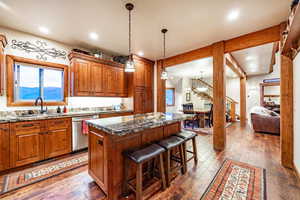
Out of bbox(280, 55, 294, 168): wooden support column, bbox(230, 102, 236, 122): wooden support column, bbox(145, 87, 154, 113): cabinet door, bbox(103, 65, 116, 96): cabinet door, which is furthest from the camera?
bbox(230, 102, 236, 122): wooden support column

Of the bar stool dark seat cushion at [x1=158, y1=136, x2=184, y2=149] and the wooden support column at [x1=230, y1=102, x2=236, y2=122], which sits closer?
the bar stool dark seat cushion at [x1=158, y1=136, x2=184, y2=149]

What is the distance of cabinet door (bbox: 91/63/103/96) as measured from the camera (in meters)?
3.57

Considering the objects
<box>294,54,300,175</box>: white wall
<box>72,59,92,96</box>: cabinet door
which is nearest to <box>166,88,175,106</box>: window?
<box>72,59,92,96</box>: cabinet door

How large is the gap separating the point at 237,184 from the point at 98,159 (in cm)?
207

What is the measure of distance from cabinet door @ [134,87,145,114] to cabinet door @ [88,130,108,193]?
2.39m

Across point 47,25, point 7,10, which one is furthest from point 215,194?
point 7,10

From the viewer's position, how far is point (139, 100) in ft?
14.4

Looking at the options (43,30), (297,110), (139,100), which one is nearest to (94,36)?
(43,30)

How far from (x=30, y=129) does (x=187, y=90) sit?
8.13 meters

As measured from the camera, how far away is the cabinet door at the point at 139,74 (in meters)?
4.28

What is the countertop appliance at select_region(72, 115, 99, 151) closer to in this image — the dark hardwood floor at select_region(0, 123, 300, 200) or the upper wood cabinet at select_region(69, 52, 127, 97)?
the upper wood cabinet at select_region(69, 52, 127, 97)

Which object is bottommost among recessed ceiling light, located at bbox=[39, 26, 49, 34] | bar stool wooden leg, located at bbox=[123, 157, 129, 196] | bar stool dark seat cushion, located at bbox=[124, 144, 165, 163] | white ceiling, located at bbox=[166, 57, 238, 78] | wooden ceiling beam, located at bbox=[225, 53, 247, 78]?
bar stool wooden leg, located at bbox=[123, 157, 129, 196]

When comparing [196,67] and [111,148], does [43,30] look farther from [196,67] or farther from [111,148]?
[196,67]

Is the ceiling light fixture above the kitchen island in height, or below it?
above
